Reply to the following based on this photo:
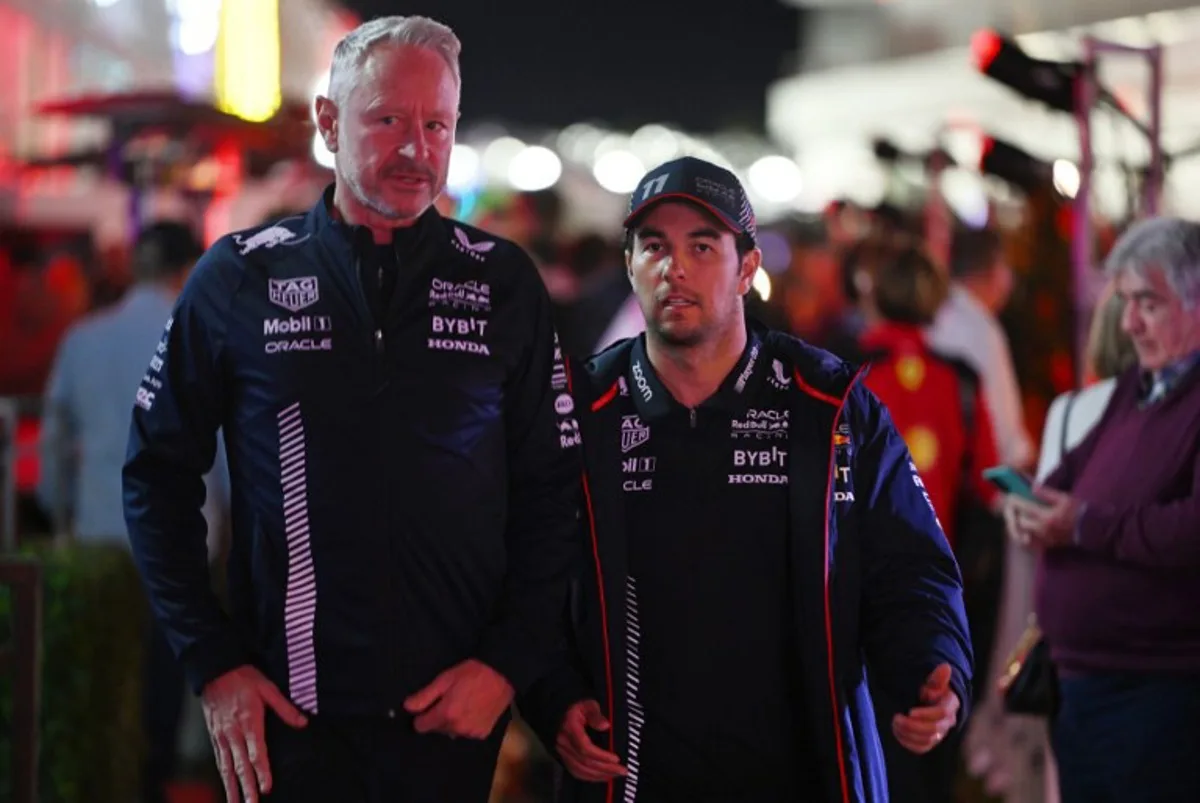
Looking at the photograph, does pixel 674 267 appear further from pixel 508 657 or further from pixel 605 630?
pixel 508 657

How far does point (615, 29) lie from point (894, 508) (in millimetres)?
71211

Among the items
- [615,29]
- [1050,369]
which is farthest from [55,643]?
[615,29]

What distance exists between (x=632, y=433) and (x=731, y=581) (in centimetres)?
36

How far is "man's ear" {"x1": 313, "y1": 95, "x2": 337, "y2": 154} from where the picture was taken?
354cm

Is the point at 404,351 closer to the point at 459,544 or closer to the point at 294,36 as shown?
the point at 459,544

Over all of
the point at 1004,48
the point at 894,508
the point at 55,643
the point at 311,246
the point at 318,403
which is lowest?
the point at 55,643

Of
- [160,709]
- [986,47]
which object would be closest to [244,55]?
[160,709]

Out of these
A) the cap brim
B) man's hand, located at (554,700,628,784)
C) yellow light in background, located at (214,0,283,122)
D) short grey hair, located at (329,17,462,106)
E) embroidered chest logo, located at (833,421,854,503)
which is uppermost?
yellow light in background, located at (214,0,283,122)

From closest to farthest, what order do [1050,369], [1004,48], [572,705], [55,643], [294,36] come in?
[572,705] < [55,643] < [1004,48] < [1050,369] < [294,36]

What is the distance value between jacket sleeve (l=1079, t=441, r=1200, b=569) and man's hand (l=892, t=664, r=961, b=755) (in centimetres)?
147

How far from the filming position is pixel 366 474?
10.9 ft

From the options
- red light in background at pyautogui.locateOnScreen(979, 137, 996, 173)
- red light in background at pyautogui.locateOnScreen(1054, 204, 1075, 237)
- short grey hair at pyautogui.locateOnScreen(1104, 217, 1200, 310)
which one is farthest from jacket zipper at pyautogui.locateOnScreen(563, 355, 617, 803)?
red light in background at pyautogui.locateOnScreen(1054, 204, 1075, 237)

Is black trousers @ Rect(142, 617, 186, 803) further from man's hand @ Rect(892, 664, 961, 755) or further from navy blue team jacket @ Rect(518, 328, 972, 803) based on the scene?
man's hand @ Rect(892, 664, 961, 755)

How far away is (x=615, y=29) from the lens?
242 ft
